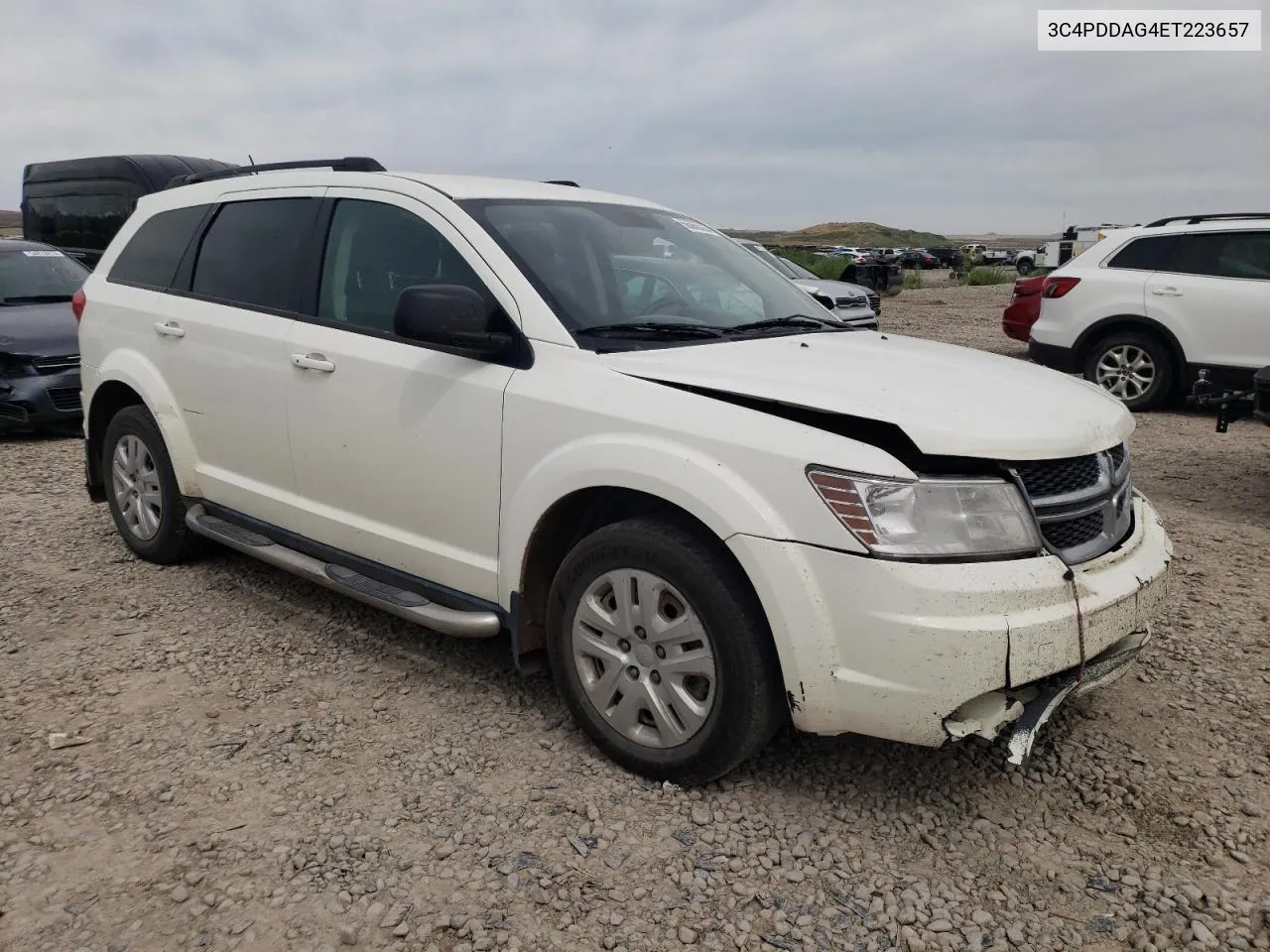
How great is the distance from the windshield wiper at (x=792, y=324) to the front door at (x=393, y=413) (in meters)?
0.80

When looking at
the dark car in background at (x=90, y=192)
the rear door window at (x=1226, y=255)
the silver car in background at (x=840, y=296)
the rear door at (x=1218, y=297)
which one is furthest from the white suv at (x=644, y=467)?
the dark car in background at (x=90, y=192)

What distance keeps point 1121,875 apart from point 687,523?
1.45 meters

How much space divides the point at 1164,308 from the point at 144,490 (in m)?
8.40

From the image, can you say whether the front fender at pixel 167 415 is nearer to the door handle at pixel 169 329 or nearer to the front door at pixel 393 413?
the door handle at pixel 169 329

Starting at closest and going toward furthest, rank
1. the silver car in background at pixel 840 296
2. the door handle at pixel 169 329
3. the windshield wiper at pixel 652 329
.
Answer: the windshield wiper at pixel 652 329, the door handle at pixel 169 329, the silver car in background at pixel 840 296

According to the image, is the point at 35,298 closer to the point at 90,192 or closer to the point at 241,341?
the point at 90,192

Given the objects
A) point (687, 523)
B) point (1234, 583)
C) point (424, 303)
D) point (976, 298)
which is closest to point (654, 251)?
point (424, 303)

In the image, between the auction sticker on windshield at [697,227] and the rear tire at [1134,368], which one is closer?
the auction sticker on windshield at [697,227]

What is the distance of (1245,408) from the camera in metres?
5.94

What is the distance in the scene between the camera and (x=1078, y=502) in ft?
9.09

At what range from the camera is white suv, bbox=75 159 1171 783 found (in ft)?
8.39

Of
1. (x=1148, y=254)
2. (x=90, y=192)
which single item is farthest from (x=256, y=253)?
(x=90, y=192)

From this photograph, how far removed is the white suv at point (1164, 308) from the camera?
342 inches

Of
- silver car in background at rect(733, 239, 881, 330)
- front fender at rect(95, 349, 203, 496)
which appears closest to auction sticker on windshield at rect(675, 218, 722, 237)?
front fender at rect(95, 349, 203, 496)
